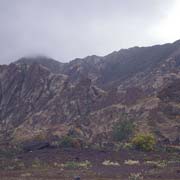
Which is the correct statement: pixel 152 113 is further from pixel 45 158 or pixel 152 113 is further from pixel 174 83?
pixel 45 158

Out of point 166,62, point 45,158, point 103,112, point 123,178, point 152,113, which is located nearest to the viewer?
point 123,178

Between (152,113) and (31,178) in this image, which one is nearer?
(31,178)

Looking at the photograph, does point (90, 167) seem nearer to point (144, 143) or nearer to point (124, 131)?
point (144, 143)

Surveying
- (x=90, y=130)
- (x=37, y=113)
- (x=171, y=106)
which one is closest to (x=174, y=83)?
(x=171, y=106)

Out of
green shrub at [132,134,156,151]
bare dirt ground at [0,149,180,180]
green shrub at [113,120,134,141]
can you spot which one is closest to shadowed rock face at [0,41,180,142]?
green shrub at [113,120,134,141]

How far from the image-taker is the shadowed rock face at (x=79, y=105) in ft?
311

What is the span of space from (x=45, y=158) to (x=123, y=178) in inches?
884

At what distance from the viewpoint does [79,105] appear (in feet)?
433

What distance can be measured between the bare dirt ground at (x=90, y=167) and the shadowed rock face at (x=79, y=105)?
28738 mm

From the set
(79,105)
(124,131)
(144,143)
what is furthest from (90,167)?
(79,105)

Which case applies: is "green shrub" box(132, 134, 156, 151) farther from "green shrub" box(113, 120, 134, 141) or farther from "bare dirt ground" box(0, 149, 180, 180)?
"green shrub" box(113, 120, 134, 141)

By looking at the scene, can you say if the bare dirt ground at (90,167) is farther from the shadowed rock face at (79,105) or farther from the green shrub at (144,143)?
the shadowed rock face at (79,105)

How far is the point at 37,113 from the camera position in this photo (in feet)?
441

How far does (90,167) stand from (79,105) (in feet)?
293
